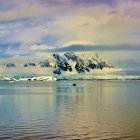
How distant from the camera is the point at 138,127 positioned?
4816 centimetres

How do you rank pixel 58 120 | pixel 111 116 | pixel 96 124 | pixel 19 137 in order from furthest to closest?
pixel 111 116 → pixel 58 120 → pixel 96 124 → pixel 19 137

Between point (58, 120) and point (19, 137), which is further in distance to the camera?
point (58, 120)

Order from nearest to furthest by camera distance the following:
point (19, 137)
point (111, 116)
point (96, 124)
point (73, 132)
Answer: point (19, 137) < point (73, 132) < point (96, 124) < point (111, 116)

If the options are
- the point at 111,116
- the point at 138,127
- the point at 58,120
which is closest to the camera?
the point at 138,127

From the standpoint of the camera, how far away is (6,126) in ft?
162

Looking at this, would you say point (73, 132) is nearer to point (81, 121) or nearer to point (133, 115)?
point (81, 121)

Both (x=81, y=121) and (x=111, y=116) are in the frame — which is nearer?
(x=81, y=121)

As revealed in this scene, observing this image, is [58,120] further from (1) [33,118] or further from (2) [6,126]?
(2) [6,126]

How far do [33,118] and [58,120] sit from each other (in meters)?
4.26

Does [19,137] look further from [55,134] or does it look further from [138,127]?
[138,127]

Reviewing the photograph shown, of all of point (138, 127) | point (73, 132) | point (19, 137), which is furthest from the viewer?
point (138, 127)

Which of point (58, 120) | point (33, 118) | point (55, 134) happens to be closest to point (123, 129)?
point (55, 134)

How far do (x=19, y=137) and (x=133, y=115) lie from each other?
25616 mm

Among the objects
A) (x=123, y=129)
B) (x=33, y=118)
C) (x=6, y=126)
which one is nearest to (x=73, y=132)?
(x=123, y=129)
